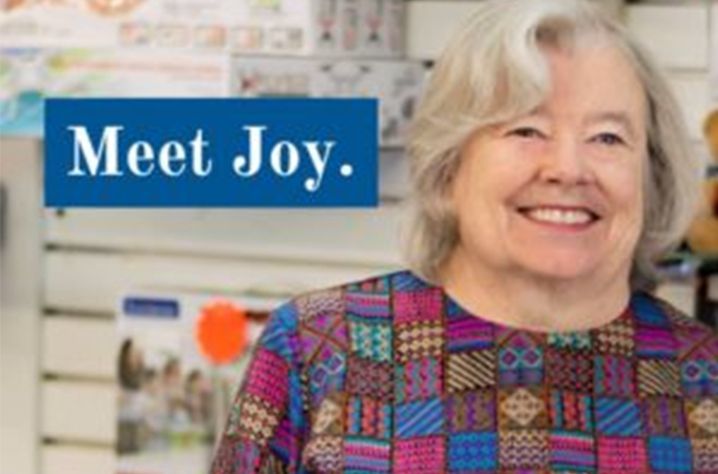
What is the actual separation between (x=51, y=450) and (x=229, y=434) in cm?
97

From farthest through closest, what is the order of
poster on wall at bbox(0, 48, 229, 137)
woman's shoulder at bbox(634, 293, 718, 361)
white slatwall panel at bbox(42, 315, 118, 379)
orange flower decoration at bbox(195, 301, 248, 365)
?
white slatwall panel at bbox(42, 315, 118, 379) → orange flower decoration at bbox(195, 301, 248, 365) → poster on wall at bbox(0, 48, 229, 137) → woman's shoulder at bbox(634, 293, 718, 361)

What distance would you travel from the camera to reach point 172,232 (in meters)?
2.20

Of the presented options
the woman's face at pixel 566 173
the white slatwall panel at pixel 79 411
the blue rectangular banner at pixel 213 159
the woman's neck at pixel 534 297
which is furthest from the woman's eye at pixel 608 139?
the white slatwall panel at pixel 79 411

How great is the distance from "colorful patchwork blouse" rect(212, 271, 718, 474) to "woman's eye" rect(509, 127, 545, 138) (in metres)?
0.17

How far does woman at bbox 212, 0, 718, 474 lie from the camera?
1306 mm

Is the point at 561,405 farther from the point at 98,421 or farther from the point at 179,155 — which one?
the point at 98,421

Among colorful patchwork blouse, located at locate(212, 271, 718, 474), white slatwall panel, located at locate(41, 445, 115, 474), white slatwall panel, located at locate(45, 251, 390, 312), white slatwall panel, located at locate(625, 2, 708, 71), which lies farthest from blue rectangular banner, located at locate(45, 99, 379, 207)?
white slatwall panel, located at locate(41, 445, 115, 474)

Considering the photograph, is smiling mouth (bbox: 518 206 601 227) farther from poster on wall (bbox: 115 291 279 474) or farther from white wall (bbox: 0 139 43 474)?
white wall (bbox: 0 139 43 474)

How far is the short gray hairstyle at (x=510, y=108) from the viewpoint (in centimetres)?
130

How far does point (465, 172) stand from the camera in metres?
1.35

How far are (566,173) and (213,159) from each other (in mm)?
311

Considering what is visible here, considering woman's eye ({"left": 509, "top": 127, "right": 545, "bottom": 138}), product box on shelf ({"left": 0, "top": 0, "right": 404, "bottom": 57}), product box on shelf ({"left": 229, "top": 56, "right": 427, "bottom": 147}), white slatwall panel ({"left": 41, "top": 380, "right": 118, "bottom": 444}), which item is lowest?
white slatwall panel ({"left": 41, "top": 380, "right": 118, "bottom": 444})

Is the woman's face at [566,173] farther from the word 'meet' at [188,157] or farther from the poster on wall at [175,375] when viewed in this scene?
the poster on wall at [175,375]

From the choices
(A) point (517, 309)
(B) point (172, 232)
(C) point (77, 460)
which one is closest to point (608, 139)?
(A) point (517, 309)
